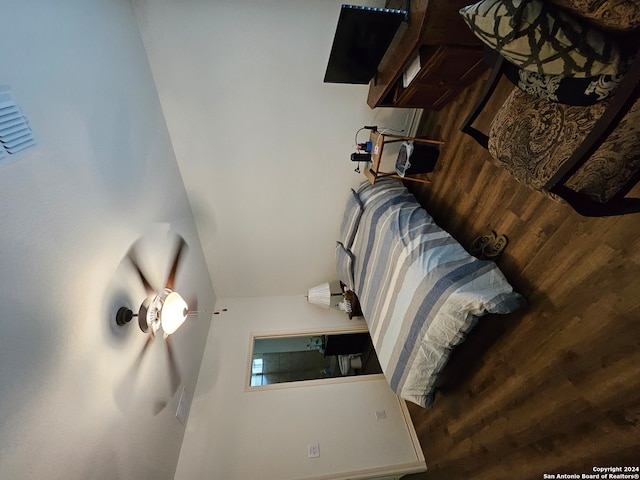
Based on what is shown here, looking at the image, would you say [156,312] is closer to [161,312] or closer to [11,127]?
[161,312]

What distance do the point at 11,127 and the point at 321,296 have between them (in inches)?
103

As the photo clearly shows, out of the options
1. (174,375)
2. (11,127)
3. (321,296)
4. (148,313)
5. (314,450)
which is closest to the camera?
(11,127)

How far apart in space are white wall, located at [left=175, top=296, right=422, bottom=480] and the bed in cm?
80

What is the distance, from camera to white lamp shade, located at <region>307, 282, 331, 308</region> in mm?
2990

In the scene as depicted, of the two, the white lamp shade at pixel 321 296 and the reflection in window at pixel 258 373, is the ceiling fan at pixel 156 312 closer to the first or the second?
the white lamp shade at pixel 321 296

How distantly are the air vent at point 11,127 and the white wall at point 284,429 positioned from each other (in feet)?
7.41

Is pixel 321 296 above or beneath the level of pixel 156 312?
above

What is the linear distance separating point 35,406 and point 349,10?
209 cm

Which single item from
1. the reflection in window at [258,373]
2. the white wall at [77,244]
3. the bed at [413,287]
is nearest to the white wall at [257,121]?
the white wall at [77,244]

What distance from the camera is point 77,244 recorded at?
1000 mm

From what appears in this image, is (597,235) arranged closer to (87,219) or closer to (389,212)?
(389,212)

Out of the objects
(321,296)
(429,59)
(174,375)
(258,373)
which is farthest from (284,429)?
(429,59)

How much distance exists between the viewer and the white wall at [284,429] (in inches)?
78.0

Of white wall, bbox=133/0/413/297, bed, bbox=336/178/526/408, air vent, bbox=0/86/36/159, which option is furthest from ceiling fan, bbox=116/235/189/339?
bed, bbox=336/178/526/408
